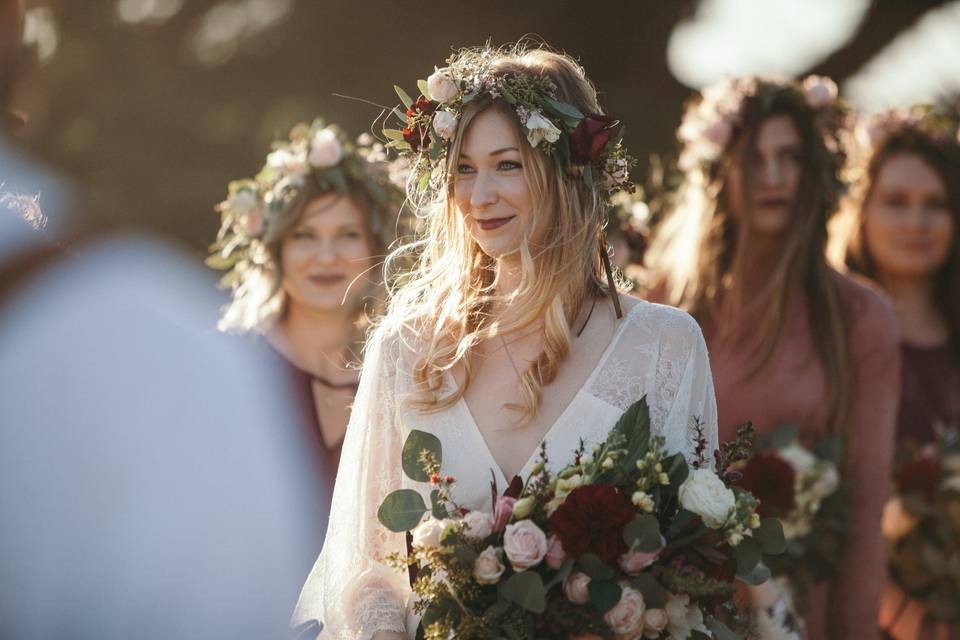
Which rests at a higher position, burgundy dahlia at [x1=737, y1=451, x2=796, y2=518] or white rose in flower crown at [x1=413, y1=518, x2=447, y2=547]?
burgundy dahlia at [x1=737, y1=451, x2=796, y2=518]

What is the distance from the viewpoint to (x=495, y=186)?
13.2 ft

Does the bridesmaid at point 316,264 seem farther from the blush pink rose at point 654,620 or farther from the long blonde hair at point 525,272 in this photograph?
the blush pink rose at point 654,620

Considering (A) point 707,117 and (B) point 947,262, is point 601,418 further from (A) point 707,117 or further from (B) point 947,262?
(B) point 947,262

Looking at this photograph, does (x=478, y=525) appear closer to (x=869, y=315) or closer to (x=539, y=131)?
(x=539, y=131)

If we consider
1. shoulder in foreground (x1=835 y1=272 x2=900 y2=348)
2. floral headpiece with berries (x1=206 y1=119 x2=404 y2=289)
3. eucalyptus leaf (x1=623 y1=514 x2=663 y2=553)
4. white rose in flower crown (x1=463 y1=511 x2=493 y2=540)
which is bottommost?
eucalyptus leaf (x1=623 y1=514 x2=663 y2=553)

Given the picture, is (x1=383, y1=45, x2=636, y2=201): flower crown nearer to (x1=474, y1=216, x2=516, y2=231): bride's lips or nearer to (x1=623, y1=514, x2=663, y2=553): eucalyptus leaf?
(x1=474, y1=216, x2=516, y2=231): bride's lips

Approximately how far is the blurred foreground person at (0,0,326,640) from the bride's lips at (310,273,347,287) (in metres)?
0.46

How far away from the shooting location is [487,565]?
3537 mm

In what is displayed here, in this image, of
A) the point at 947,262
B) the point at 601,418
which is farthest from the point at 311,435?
the point at 947,262

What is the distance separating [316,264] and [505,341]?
2.50m

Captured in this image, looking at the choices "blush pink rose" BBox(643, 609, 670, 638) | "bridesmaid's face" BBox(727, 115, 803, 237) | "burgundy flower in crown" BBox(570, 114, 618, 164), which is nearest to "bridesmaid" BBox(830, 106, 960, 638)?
"bridesmaid's face" BBox(727, 115, 803, 237)

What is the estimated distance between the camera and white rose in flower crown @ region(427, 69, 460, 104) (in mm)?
4117

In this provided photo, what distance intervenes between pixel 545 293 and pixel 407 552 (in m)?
0.86

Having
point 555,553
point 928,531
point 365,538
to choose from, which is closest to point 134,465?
point 365,538
